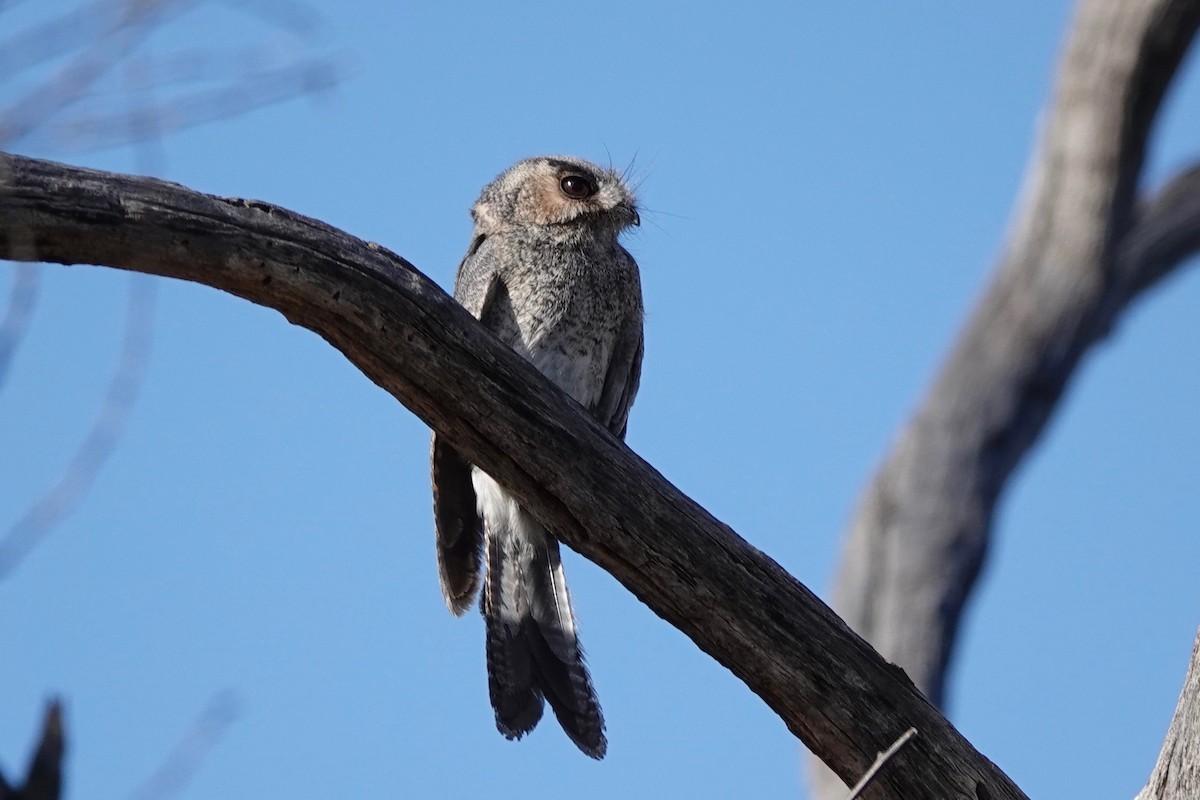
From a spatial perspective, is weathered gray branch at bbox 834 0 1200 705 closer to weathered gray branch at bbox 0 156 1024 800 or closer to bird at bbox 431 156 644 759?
bird at bbox 431 156 644 759

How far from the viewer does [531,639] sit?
5.01 m

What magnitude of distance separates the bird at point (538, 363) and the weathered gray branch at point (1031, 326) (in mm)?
2816

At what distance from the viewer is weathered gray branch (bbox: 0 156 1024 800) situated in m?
3.35

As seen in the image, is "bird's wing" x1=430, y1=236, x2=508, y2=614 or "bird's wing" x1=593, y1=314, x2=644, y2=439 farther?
"bird's wing" x1=593, y1=314, x2=644, y2=439

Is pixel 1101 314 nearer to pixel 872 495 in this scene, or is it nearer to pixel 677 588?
pixel 872 495

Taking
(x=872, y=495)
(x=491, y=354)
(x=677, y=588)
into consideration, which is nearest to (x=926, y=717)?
(x=677, y=588)

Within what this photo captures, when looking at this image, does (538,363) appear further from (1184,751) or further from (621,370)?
(1184,751)

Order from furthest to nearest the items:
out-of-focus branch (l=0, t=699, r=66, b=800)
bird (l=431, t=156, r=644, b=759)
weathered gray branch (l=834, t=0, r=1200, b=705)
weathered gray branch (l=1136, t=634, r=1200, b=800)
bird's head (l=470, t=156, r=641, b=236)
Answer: weathered gray branch (l=834, t=0, r=1200, b=705) → bird's head (l=470, t=156, r=641, b=236) → bird (l=431, t=156, r=644, b=759) → weathered gray branch (l=1136, t=634, r=1200, b=800) → out-of-focus branch (l=0, t=699, r=66, b=800)

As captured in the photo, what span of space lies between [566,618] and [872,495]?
360 centimetres

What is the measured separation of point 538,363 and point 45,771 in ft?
10.7

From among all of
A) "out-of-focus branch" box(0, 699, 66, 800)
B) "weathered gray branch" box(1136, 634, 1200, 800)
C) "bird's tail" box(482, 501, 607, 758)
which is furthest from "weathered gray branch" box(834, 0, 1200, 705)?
"out-of-focus branch" box(0, 699, 66, 800)

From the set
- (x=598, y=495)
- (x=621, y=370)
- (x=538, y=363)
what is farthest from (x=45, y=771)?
(x=621, y=370)

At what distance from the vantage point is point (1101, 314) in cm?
842

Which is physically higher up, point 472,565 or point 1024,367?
point 1024,367
